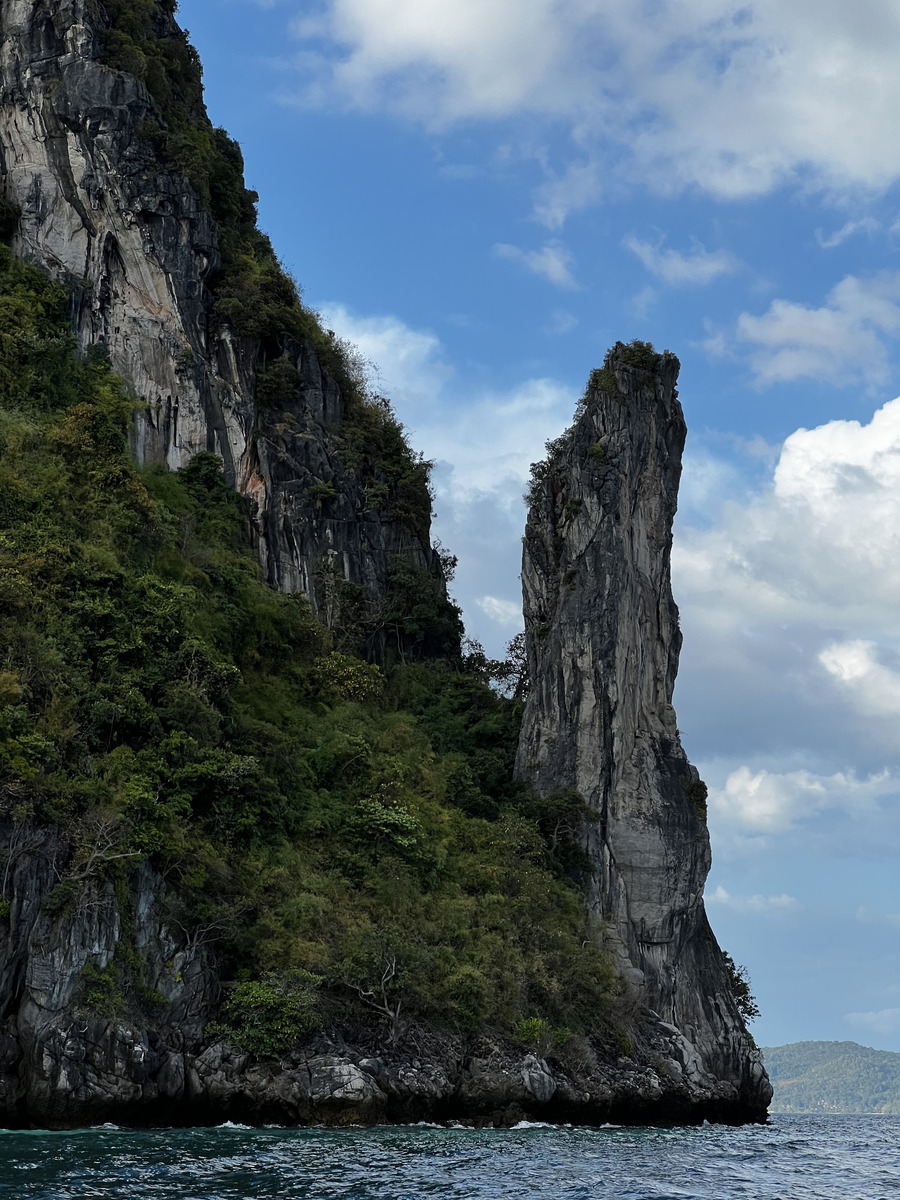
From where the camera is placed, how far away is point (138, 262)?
160 ft

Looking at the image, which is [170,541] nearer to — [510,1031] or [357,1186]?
[510,1031]

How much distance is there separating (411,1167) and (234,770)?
13.1 m

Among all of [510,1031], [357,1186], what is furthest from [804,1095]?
[357,1186]

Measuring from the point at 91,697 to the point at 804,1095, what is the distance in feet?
626

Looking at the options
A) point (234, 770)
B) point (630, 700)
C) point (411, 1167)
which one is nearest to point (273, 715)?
point (234, 770)

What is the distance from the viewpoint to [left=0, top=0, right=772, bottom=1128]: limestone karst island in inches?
1139

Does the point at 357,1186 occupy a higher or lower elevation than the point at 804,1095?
higher

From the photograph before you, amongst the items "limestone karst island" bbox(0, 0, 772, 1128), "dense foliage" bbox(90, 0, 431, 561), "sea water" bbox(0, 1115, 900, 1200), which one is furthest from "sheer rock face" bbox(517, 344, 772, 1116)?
"sea water" bbox(0, 1115, 900, 1200)

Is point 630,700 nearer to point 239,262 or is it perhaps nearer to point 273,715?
point 273,715

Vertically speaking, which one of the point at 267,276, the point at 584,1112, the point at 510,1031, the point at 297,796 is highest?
the point at 267,276

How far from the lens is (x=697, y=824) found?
47469mm

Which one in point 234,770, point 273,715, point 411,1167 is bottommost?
point 411,1167

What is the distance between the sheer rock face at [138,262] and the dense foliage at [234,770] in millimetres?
2030

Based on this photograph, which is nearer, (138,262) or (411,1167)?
(411,1167)
